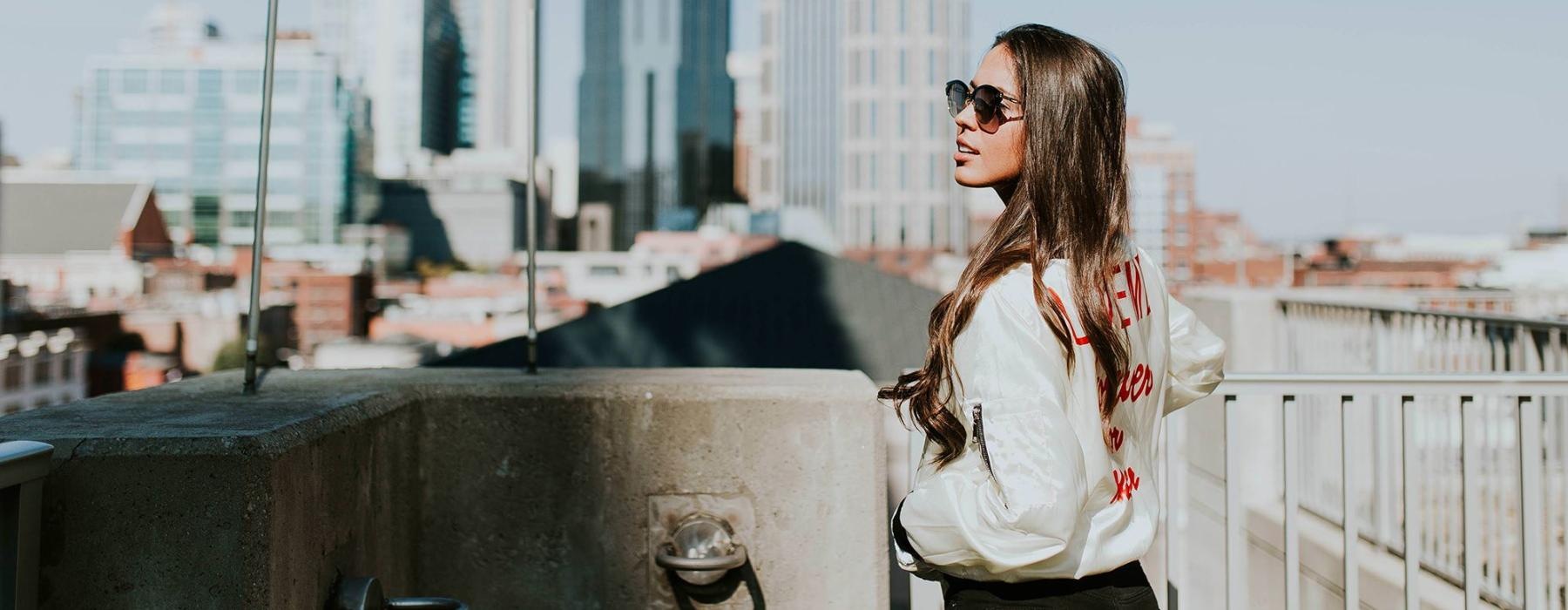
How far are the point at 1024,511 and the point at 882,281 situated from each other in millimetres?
11483

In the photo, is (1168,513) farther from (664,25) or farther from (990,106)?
(664,25)

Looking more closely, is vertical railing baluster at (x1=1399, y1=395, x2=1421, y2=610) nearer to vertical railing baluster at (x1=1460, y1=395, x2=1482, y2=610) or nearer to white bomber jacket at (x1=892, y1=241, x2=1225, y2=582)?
vertical railing baluster at (x1=1460, y1=395, x2=1482, y2=610)

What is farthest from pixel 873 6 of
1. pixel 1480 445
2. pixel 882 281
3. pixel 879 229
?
pixel 1480 445

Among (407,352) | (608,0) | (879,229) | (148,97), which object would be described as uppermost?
(608,0)

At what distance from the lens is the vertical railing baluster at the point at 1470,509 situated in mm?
2537

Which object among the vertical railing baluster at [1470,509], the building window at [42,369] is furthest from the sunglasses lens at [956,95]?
the building window at [42,369]

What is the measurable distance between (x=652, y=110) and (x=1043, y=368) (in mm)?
187985

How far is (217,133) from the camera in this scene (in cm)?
14112

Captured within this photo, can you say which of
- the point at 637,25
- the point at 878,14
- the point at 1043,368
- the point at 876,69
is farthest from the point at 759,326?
the point at 637,25

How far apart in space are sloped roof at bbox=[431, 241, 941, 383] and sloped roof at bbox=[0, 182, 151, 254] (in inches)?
5436

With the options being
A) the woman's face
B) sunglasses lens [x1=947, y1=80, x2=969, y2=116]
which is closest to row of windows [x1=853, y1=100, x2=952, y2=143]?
sunglasses lens [x1=947, y1=80, x2=969, y2=116]

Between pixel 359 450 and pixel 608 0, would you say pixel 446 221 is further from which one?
pixel 359 450

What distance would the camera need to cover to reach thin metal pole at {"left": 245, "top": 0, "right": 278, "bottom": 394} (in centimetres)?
230

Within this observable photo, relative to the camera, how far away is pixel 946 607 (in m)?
1.49
